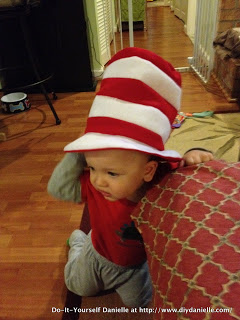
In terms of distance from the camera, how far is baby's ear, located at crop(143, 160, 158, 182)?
57 centimetres

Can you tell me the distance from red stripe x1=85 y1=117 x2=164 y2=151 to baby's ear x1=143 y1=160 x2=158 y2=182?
4cm

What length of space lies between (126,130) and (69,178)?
0.25 metres

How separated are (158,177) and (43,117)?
1.60 metres

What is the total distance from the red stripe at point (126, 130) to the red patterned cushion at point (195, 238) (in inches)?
2.9

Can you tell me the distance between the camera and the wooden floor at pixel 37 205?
93 cm

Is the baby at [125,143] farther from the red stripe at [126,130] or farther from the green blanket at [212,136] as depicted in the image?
the green blanket at [212,136]

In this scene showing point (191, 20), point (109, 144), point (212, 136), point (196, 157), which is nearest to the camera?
point (109, 144)

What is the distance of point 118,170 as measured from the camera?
549 millimetres

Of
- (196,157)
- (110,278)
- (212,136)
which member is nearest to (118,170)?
(196,157)

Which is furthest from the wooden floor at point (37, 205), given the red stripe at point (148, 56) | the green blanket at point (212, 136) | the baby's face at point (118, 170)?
the red stripe at point (148, 56)

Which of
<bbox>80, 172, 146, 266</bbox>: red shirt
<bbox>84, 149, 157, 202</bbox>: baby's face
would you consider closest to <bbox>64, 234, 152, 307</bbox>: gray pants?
<bbox>80, 172, 146, 266</bbox>: red shirt

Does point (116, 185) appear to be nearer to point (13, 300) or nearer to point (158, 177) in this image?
point (158, 177)

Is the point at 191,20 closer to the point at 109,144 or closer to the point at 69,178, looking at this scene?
the point at 69,178

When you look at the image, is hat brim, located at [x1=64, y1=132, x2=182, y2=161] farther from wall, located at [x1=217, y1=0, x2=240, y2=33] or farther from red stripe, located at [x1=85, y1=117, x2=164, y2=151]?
wall, located at [x1=217, y1=0, x2=240, y2=33]
